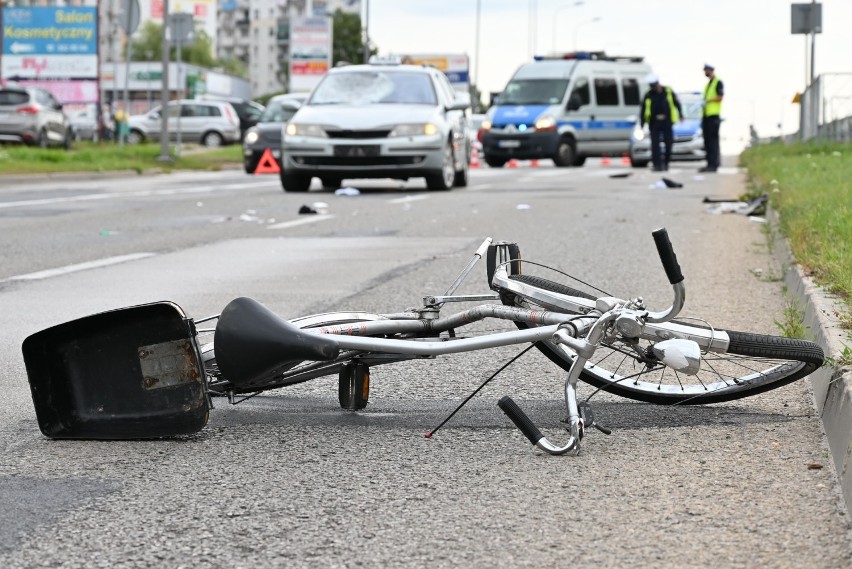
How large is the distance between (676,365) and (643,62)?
109 ft

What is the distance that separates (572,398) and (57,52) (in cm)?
4033

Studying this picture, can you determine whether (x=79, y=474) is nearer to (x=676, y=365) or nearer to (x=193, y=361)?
(x=193, y=361)

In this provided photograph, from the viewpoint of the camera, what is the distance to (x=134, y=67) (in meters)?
123

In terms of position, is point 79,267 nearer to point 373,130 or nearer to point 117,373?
point 117,373

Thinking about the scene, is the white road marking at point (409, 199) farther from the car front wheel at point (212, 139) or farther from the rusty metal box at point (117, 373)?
the car front wheel at point (212, 139)

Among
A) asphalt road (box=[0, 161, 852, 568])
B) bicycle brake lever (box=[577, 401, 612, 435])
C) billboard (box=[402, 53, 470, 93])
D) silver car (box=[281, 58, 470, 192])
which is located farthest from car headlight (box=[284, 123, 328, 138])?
billboard (box=[402, 53, 470, 93])

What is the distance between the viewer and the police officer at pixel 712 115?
2589cm

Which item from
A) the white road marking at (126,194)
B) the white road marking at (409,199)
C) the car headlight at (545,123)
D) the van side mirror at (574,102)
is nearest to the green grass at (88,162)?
the white road marking at (126,194)

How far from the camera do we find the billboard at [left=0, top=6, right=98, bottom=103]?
137ft

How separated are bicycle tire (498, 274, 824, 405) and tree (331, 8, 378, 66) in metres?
134

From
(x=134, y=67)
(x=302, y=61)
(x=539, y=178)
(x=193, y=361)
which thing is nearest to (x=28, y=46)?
(x=539, y=178)

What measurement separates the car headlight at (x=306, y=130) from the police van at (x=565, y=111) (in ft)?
48.1

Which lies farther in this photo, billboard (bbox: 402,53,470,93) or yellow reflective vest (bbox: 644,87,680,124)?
billboard (bbox: 402,53,470,93)

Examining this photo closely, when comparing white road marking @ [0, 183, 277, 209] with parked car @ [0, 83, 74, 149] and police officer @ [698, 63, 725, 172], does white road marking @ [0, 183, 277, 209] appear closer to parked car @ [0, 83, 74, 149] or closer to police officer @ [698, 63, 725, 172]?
police officer @ [698, 63, 725, 172]
